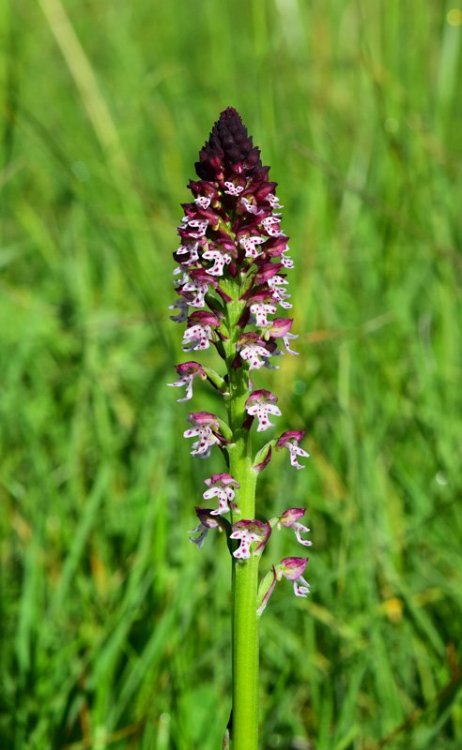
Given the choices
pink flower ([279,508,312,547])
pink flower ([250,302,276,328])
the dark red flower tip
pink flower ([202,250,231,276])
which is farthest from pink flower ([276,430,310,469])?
the dark red flower tip

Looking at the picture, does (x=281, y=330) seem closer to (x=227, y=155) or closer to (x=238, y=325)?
(x=238, y=325)

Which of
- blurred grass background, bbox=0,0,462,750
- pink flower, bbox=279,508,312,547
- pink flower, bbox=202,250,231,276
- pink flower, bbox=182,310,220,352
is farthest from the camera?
blurred grass background, bbox=0,0,462,750

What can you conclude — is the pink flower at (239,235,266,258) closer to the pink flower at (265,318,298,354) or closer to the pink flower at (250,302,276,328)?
the pink flower at (250,302,276,328)

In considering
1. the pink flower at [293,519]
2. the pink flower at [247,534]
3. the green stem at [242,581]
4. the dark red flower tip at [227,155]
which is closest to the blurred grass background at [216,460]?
the green stem at [242,581]

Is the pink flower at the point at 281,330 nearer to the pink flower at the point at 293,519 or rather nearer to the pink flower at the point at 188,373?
the pink flower at the point at 188,373

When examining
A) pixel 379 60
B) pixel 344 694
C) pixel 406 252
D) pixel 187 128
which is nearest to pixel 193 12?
pixel 187 128

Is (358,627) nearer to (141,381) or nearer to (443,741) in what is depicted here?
(443,741)

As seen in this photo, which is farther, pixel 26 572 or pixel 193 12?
pixel 193 12
